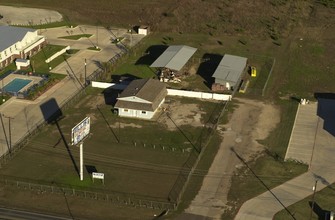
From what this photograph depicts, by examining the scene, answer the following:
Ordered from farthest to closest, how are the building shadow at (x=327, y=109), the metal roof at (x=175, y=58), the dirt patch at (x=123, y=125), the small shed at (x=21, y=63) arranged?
the small shed at (x=21, y=63), the metal roof at (x=175, y=58), the building shadow at (x=327, y=109), the dirt patch at (x=123, y=125)

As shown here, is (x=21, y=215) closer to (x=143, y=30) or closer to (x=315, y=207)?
(x=315, y=207)

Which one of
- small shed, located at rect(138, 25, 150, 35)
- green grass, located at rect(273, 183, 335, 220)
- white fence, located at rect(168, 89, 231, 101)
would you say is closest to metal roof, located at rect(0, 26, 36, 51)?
small shed, located at rect(138, 25, 150, 35)

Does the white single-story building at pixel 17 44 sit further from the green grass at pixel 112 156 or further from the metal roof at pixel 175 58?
the metal roof at pixel 175 58

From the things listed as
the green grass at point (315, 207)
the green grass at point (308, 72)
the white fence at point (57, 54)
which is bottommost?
the white fence at point (57, 54)

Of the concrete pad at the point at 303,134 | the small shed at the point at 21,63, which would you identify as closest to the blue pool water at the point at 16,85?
the small shed at the point at 21,63

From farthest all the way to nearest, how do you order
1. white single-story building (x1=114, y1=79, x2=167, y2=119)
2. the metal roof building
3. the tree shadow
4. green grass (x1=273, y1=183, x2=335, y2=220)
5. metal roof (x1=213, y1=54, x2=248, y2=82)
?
the tree shadow, metal roof (x1=213, y1=54, x2=248, y2=82), the metal roof building, white single-story building (x1=114, y1=79, x2=167, y2=119), green grass (x1=273, y1=183, x2=335, y2=220)

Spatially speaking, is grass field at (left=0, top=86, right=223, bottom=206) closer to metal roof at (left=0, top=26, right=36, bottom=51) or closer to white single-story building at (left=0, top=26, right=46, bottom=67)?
white single-story building at (left=0, top=26, right=46, bottom=67)

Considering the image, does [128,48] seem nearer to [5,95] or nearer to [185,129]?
[5,95]
